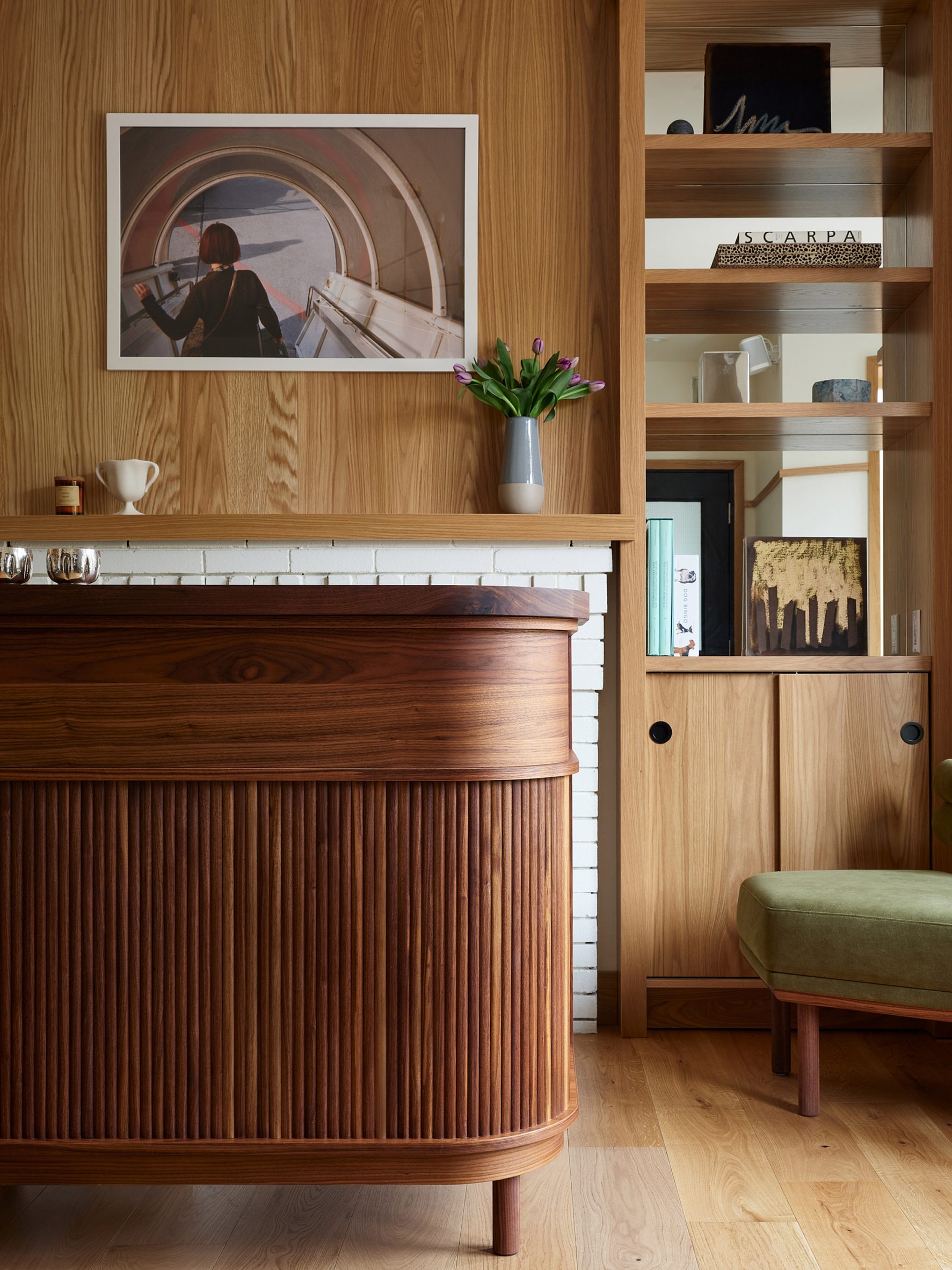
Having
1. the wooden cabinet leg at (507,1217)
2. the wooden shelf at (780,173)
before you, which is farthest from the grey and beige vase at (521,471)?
the wooden cabinet leg at (507,1217)

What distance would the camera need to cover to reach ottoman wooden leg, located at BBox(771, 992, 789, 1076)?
2277mm

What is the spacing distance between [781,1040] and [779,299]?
72.2 inches

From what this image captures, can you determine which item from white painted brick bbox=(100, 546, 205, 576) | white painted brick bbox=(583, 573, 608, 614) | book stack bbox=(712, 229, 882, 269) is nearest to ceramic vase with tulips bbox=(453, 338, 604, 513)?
white painted brick bbox=(583, 573, 608, 614)

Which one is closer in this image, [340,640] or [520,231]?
[340,640]

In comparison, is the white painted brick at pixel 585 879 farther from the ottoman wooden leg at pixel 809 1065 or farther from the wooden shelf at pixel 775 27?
the wooden shelf at pixel 775 27

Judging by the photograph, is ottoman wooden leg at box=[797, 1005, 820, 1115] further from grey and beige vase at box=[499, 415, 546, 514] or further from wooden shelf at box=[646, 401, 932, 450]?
wooden shelf at box=[646, 401, 932, 450]

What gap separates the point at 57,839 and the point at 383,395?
1.56 m

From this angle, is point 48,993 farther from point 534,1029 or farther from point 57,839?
point 534,1029

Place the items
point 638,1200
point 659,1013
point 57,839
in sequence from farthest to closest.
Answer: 1. point 659,1013
2. point 638,1200
3. point 57,839

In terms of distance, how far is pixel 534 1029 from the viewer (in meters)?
1.53

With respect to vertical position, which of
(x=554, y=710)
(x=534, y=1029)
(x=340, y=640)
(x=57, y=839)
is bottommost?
(x=534, y=1029)

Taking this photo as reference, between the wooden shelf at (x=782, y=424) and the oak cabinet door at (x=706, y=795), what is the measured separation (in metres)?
0.64

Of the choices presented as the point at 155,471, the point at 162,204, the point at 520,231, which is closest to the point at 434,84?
the point at 520,231

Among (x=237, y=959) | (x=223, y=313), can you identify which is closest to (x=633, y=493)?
(x=223, y=313)
